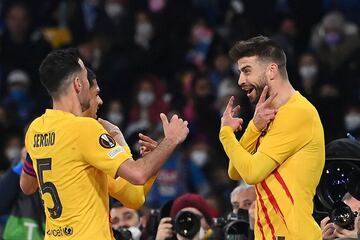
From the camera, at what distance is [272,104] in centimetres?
621

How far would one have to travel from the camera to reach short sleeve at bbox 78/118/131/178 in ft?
19.5

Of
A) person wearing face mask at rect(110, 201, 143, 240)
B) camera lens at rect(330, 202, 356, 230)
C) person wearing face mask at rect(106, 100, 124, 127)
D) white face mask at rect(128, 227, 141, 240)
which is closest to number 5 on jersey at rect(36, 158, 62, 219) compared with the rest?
camera lens at rect(330, 202, 356, 230)

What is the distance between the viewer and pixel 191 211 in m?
7.54

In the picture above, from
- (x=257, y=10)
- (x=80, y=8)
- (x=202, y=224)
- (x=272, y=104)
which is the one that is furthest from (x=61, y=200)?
(x=80, y=8)

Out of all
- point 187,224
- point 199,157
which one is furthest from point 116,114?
point 187,224

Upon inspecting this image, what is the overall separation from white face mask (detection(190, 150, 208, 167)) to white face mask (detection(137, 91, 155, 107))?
103 cm

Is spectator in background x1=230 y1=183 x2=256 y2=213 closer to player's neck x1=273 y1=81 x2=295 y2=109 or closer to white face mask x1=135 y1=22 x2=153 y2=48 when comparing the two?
player's neck x1=273 y1=81 x2=295 y2=109

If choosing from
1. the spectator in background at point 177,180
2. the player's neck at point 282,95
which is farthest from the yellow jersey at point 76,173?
the spectator in background at point 177,180

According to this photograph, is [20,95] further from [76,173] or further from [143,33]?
[76,173]

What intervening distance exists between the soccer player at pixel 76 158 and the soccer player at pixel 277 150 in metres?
0.42

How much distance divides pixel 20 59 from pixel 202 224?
23.5 feet

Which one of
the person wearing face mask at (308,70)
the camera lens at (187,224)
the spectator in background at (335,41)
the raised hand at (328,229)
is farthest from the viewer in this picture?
the spectator in background at (335,41)

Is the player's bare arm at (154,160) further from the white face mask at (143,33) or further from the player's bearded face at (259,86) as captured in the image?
the white face mask at (143,33)

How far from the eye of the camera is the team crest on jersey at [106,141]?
599cm
